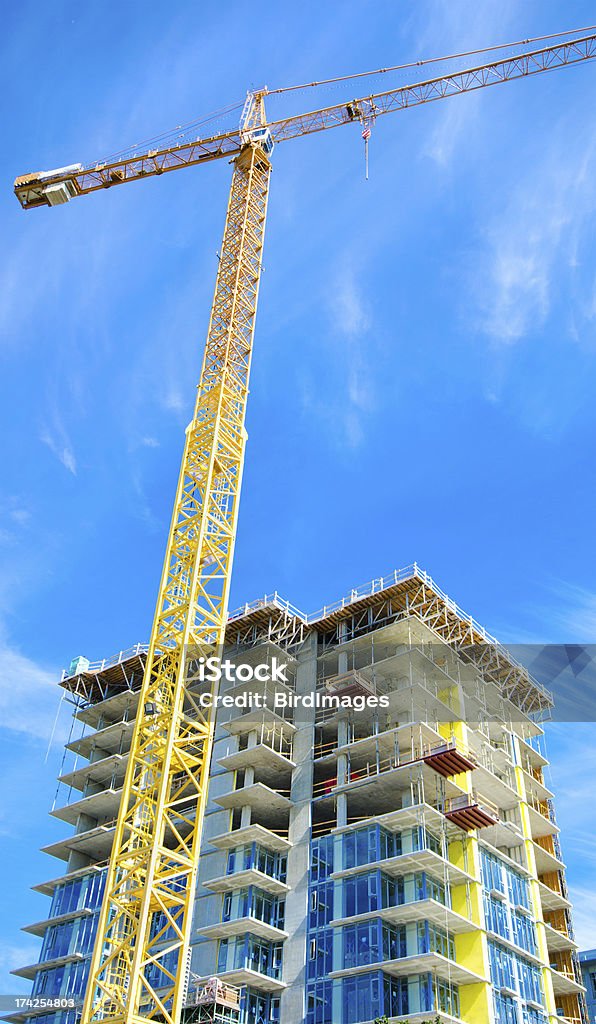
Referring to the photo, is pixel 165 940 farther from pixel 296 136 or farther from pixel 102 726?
pixel 296 136

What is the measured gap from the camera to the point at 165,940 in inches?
2594

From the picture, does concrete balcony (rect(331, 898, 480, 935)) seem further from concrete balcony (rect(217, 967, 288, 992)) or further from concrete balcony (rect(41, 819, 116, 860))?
concrete balcony (rect(41, 819, 116, 860))

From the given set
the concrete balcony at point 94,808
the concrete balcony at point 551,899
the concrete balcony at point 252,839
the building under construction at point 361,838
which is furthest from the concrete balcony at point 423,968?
the concrete balcony at point 94,808

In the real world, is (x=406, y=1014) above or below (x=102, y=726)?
below

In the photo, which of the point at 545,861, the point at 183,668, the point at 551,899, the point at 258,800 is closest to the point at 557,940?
the point at 551,899

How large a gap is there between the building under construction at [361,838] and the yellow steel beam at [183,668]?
5.98 m

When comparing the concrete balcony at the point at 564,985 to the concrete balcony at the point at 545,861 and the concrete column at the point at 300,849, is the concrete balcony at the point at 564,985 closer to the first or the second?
the concrete balcony at the point at 545,861

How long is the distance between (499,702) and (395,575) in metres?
14.9

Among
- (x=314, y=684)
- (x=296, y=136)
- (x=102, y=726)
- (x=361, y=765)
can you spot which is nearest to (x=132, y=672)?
(x=102, y=726)

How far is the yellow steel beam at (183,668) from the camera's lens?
141 ft

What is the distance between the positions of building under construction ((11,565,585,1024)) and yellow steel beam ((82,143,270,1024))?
5.98m

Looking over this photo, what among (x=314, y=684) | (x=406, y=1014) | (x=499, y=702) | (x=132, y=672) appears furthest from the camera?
(x=132, y=672)

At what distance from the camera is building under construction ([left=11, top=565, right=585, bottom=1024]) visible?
58.0 m

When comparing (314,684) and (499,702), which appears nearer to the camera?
(314,684)
